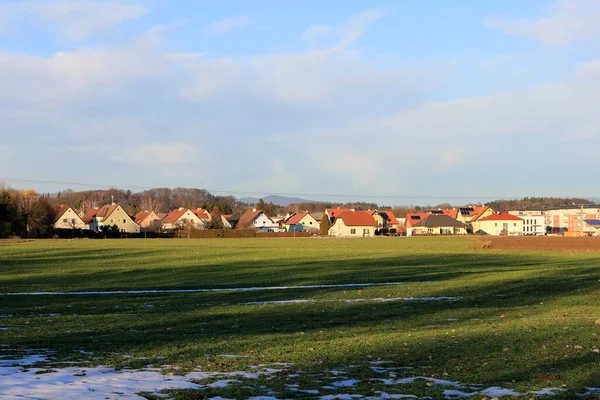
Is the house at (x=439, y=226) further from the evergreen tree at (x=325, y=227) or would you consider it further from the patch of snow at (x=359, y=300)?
the patch of snow at (x=359, y=300)

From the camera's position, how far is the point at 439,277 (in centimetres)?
3538

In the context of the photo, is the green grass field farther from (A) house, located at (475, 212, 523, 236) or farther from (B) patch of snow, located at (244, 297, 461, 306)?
(A) house, located at (475, 212, 523, 236)

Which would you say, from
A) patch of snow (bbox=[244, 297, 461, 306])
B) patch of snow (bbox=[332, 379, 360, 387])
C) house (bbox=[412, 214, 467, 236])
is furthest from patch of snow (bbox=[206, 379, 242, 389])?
house (bbox=[412, 214, 467, 236])

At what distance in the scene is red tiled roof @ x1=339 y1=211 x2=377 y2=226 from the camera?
169 metres

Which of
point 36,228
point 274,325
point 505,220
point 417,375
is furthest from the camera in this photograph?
point 505,220

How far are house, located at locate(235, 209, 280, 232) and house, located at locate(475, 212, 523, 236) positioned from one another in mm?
54453

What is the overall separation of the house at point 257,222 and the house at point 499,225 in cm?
5445

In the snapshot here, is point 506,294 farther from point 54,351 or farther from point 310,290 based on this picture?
point 54,351

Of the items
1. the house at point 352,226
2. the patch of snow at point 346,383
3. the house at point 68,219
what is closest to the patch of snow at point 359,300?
the patch of snow at point 346,383

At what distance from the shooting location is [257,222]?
639ft

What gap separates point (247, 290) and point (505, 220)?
157247 millimetres

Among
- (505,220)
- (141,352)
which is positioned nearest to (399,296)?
(141,352)

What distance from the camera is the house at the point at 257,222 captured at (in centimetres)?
19150

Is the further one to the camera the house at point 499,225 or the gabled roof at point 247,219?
the gabled roof at point 247,219
